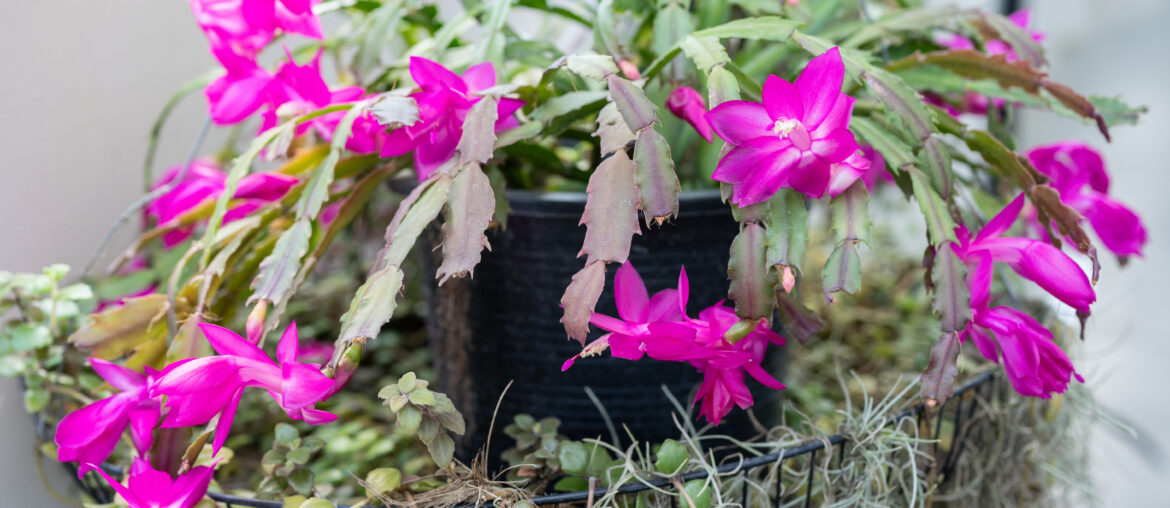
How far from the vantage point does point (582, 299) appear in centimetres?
45

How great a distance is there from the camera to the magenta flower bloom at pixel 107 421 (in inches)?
20.9

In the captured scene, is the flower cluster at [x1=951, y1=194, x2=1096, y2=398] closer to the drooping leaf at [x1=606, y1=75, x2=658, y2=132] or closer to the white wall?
the drooping leaf at [x1=606, y1=75, x2=658, y2=132]

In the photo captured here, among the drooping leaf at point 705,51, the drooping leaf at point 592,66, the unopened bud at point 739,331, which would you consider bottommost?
the unopened bud at point 739,331

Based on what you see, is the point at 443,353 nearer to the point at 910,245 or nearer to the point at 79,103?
the point at 79,103

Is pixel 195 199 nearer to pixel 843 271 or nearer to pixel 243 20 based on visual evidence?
pixel 243 20

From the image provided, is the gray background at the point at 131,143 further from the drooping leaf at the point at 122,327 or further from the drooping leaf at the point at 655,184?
the drooping leaf at the point at 655,184

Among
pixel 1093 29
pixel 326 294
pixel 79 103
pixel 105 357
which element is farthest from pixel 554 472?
pixel 1093 29

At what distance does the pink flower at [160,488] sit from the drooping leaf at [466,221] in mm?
224

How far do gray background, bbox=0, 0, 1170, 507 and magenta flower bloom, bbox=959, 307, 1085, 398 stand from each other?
15 centimetres

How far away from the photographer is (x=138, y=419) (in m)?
0.54

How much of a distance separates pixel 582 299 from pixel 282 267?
0.23 metres

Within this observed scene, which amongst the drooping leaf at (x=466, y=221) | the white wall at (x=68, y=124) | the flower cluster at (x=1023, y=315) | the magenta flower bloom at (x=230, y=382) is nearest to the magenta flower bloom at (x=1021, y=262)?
the flower cluster at (x=1023, y=315)

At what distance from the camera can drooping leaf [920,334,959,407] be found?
1.61 feet

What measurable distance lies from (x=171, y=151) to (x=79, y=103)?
15cm
